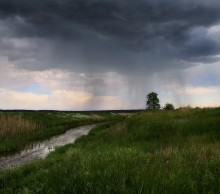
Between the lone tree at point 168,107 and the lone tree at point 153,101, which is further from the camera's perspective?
the lone tree at point 153,101

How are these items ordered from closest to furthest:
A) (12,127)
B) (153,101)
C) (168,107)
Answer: (12,127), (168,107), (153,101)

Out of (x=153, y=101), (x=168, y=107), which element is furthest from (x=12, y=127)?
(x=153, y=101)

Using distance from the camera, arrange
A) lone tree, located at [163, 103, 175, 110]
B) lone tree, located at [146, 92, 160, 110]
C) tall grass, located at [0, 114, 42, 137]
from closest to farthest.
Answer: tall grass, located at [0, 114, 42, 137] < lone tree, located at [163, 103, 175, 110] < lone tree, located at [146, 92, 160, 110]

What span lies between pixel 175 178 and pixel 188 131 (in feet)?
39.5

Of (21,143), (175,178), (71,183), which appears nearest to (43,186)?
(71,183)

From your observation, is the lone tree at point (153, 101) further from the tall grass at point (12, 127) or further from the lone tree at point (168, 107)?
the tall grass at point (12, 127)

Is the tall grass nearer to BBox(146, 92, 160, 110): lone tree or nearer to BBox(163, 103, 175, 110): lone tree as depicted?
BBox(163, 103, 175, 110): lone tree

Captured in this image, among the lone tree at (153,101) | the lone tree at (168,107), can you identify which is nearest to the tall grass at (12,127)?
the lone tree at (168,107)

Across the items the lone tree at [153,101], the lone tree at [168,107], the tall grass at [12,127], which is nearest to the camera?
the tall grass at [12,127]

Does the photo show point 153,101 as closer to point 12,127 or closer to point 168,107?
point 168,107

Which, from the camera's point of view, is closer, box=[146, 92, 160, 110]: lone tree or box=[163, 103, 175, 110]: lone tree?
box=[163, 103, 175, 110]: lone tree

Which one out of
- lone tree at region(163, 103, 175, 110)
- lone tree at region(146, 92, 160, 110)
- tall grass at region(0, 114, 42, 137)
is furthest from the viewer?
lone tree at region(146, 92, 160, 110)

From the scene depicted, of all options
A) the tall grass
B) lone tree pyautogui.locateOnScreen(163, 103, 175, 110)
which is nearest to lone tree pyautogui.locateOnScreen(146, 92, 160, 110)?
lone tree pyautogui.locateOnScreen(163, 103, 175, 110)

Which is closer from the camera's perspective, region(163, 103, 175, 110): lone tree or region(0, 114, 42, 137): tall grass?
region(0, 114, 42, 137): tall grass
